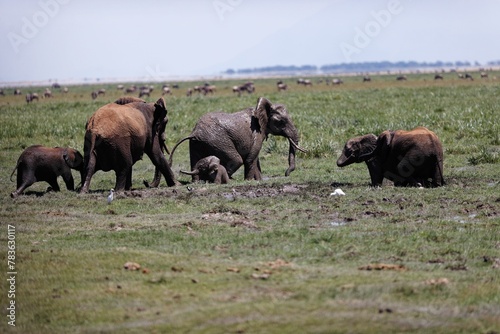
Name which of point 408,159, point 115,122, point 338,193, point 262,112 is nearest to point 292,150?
point 262,112

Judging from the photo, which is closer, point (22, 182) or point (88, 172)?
point (88, 172)

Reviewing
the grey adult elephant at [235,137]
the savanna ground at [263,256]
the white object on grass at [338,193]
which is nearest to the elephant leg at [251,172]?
the grey adult elephant at [235,137]

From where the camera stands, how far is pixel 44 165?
57.7 feet

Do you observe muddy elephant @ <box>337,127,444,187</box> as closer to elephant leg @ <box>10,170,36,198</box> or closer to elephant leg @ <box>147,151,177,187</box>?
elephant leg @ <box>147,151,177,187</box>

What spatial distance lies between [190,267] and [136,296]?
1.16 meters

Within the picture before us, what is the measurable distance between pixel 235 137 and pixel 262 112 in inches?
47.4

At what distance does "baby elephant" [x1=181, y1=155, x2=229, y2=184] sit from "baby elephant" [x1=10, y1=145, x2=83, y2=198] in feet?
8.08

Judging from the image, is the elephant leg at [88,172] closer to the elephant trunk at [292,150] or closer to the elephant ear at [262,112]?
the elephant ear at [262,112]

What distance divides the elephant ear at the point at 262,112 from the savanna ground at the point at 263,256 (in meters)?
1.45

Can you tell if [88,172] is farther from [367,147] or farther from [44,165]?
[367,147]

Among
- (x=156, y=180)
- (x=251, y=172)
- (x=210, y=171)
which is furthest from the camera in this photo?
Answer: (x=251, y=172)

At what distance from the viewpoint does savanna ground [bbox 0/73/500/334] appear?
8875 mm

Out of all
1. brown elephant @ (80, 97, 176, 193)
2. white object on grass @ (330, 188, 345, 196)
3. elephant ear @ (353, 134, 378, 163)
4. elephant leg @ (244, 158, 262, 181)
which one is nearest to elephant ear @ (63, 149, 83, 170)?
brown elephant @ (80, 97, 176, 193)

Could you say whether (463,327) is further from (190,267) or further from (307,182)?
(307,182)
